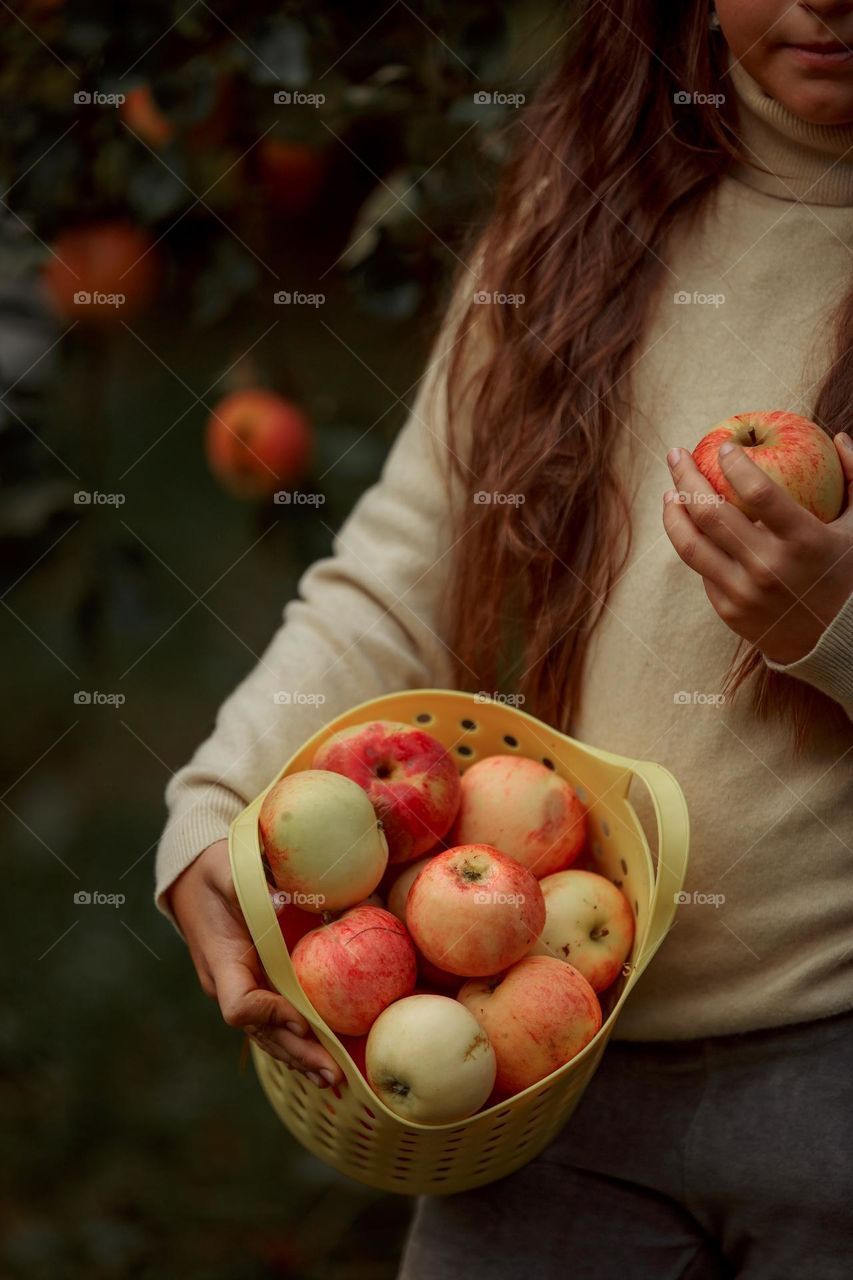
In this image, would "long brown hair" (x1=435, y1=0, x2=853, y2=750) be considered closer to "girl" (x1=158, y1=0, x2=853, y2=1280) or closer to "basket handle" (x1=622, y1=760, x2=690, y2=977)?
"girl" (x1=158, y1=0, x2=853, y2=1280)

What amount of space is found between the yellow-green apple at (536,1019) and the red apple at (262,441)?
73cm

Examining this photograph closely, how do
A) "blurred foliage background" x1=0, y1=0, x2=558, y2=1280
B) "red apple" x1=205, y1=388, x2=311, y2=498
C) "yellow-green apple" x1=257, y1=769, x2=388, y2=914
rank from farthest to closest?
"red apple" x1=205, y1=388, x2=311, y2=498, "blurred foliage background" x1=0, y1=0, x2=558, y2=1280, "yellow-green apple" x1=257, y1=769, x2=388, y2=914

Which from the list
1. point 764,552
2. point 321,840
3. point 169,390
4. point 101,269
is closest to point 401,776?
point 321,840

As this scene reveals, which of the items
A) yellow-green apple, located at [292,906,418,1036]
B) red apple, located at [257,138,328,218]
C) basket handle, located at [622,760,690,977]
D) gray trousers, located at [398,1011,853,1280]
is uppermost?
red apple, located at [257,138,328,218]

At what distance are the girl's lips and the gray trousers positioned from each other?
643 millimetres

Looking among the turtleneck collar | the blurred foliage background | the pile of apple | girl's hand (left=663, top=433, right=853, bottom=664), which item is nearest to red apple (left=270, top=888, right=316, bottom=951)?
the pile of apple

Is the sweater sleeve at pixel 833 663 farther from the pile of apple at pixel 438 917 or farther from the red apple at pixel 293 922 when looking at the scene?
the red apple at pixel 293 922

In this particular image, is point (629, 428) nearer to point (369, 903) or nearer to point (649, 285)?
point (649, 285)

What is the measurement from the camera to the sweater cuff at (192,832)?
95 cm

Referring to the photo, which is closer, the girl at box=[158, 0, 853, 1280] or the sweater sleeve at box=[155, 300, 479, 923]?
the girl at box=[158, 0, 853, 1280]

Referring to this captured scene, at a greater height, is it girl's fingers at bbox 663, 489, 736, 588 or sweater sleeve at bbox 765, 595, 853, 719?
girl's fingers at bbox 663, 489, 736, 588

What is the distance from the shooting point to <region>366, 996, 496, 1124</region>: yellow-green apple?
2.56ft

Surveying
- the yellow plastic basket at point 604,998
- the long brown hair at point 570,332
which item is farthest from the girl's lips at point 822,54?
the yellow plastic basket at point 604,998

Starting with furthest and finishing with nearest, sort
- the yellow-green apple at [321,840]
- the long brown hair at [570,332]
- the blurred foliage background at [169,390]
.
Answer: the blurred foliage background at [169,390], the long brown hair at [570,332], the yellow-green apple at [321,840]
